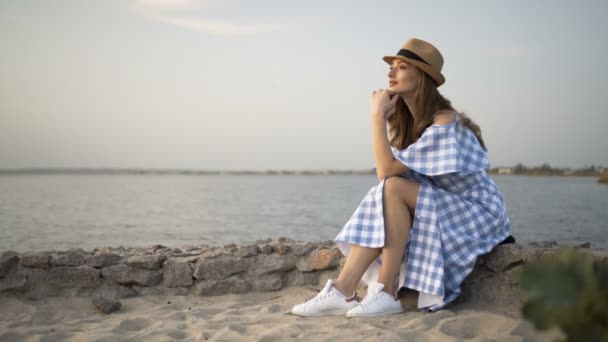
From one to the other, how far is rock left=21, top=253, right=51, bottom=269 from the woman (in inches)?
73.3

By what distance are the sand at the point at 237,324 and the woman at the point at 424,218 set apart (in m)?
0.13

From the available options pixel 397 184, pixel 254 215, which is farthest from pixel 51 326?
pixel 254 215

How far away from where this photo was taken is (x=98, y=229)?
540 inches

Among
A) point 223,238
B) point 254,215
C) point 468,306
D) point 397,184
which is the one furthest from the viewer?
point 254,215

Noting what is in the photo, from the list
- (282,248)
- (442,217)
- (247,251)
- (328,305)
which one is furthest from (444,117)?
(247,251)

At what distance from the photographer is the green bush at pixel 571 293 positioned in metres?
0.90

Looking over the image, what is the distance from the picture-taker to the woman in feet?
9.82

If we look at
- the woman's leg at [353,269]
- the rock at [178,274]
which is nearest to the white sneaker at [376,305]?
the woman's leg at [353,269]

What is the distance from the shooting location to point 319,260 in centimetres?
382

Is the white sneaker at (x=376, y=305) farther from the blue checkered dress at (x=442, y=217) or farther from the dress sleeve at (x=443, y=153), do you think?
the dress sleeve at (x=443, y=153)

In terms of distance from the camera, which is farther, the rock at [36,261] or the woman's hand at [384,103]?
the rock at [36,261]

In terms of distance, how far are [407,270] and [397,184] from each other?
19.5 inches

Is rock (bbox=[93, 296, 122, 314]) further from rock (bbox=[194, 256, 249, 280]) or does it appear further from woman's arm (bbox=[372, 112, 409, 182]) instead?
woman's arm (bbox=[372, 112, 409, 182])

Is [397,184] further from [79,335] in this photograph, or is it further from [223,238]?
[223,238]
